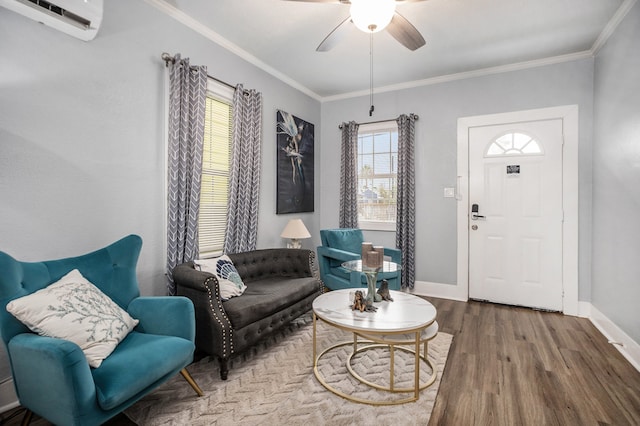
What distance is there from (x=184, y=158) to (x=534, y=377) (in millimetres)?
3084

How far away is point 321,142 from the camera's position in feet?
16.0

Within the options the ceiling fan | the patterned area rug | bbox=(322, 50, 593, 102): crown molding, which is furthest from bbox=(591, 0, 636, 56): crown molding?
the patterned area rug

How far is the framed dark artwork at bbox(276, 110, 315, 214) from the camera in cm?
400

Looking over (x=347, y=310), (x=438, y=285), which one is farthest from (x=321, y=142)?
(x=347, y=310)

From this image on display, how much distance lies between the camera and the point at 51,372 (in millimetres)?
1331

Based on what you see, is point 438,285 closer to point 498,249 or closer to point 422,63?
point 498,249

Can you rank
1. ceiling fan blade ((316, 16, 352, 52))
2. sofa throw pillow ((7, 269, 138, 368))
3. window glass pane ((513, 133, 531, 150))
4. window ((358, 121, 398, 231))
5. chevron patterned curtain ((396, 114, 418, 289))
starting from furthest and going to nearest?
window ((358, 121, 398, 231)), chevron patterned curtain ((396, 114, 418, 289)), window glass pane ((513, 133, 531, 150)), ceiling fan blade ((316, 16, 352, 52)), sofa throw pillow ((7, 269, 138, 368))

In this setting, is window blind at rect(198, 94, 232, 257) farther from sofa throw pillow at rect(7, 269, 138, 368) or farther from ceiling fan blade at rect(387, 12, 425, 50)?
ceiling fan blade at rect(387, 12, 425, 50)

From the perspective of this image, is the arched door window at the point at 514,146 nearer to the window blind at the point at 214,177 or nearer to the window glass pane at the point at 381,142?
the window glass pane at the point at 381,142

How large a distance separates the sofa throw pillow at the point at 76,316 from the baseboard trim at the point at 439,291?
3.42 meters

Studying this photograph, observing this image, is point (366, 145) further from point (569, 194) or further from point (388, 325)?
point (388, 325)

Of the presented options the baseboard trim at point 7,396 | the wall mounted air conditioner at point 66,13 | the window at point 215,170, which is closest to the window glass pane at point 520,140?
the window at point 215,170

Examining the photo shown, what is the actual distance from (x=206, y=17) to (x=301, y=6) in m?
0.86

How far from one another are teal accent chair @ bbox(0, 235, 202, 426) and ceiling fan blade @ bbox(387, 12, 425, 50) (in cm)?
218
